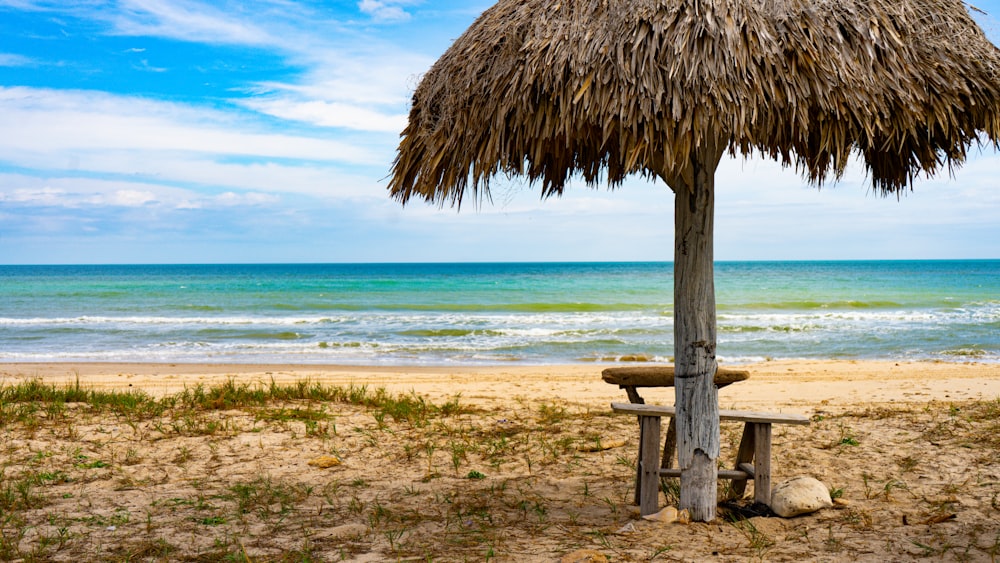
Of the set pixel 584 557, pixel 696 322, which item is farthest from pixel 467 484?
pixel 696 322

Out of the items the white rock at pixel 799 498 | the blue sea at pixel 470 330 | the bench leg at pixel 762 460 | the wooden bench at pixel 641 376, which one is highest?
the wooden bench at pixel 641 376

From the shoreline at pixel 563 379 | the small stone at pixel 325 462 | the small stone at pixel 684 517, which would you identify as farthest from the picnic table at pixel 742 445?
the shoreline at pixel 563 379

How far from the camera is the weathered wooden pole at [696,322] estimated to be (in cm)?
396

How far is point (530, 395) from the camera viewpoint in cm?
941

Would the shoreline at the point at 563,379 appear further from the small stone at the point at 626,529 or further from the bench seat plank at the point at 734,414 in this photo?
the small stone at the point at 626,529

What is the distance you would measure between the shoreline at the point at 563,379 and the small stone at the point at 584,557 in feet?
15.6

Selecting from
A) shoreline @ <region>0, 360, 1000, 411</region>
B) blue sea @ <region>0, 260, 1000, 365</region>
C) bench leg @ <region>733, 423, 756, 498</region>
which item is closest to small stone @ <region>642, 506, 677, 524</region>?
bench leg @ <region>733, 423, 756, 498</region>

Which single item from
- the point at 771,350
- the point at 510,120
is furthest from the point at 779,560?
the point at 771,350

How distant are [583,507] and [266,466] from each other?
2466 millimetres

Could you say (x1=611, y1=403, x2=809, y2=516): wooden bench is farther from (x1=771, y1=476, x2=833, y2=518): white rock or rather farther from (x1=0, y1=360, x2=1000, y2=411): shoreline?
(x1=0, y1=360, x2=1000, y2=411): shoreline

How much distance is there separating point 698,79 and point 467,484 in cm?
320

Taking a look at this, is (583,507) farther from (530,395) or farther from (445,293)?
(445,293)

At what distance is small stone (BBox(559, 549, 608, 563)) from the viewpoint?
3577 mm

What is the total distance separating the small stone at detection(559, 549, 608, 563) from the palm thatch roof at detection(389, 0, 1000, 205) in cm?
187
